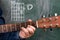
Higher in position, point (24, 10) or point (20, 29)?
point (24, 10)

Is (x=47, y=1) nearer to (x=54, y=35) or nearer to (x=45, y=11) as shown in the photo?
(x=45, y=11)

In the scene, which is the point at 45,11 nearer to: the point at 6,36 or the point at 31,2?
the point at 31,2

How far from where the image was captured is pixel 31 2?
1.70m

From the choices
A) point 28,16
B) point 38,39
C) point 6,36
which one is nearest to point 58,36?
point 38,39

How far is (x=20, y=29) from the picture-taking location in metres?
1.55

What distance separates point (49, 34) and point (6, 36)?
0.29 metres

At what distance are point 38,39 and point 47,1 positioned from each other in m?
0.27

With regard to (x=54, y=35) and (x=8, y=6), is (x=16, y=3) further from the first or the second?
(x=54, y=35)

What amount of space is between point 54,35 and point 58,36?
28mm

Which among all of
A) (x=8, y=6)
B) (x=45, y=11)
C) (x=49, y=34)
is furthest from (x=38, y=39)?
(x=8, y=6)

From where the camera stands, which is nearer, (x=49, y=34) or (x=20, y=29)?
(x=20, y=29)

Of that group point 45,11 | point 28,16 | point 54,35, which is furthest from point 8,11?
point 54,35

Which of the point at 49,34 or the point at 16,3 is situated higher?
the point at 16,3

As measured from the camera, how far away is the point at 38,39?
1724 mm
